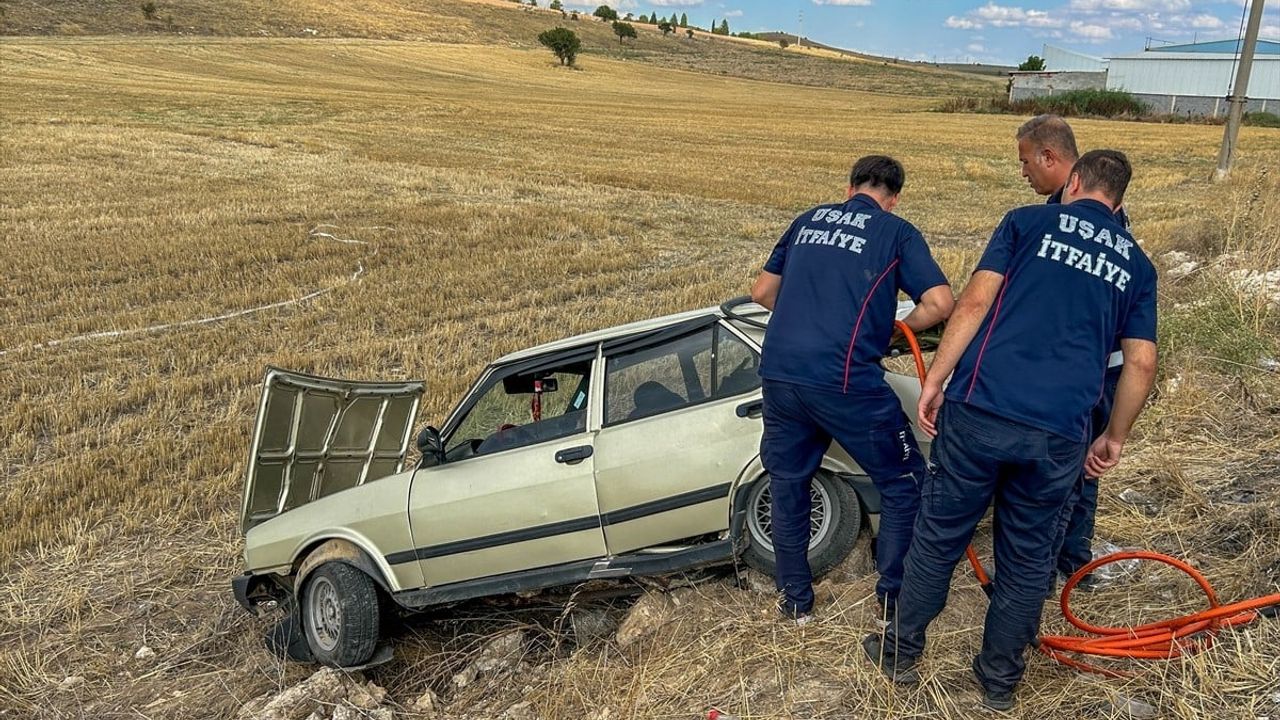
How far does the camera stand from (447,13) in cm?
10031

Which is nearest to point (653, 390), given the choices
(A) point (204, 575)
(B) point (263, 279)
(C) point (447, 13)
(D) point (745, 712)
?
(D) point (745, 712)

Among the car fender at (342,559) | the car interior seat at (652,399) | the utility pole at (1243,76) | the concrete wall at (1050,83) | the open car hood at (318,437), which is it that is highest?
the concrete wall at (1050,83)

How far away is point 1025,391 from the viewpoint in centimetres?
286

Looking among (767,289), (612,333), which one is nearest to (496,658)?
(612,333)

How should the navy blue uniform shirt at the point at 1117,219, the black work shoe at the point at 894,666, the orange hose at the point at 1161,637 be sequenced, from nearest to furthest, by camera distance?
the orange hose at the point at 1161,637 → the black work shoe at the point at 894,666 → the navy blue uniform shirt at the point at 1117,219

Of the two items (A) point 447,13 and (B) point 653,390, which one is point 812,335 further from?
(A) point 447,13

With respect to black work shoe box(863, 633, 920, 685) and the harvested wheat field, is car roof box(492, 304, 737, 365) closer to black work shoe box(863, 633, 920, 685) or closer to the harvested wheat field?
the harvested wheat field

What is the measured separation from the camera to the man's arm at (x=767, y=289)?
3.99m

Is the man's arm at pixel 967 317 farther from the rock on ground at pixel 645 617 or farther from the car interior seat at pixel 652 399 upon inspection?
the rock on ground at pixel 645 617

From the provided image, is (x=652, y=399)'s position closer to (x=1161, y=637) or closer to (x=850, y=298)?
(x=850, y=298)

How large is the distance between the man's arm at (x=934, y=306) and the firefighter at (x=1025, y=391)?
1.47 ft

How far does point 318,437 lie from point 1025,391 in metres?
3.72

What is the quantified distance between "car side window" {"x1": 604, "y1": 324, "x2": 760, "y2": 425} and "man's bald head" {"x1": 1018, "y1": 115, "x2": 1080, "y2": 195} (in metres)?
1.44

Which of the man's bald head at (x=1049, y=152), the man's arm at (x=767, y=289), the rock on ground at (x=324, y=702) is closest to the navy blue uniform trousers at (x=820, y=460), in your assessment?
the man's arm at (x=767, y=289)
